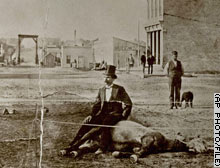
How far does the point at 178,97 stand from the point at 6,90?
89.4 inches

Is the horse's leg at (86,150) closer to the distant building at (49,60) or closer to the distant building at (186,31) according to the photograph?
the distant building at (49,60)

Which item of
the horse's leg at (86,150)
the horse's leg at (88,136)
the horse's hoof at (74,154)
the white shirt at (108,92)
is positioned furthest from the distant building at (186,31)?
the horse's hoof at (74,154)

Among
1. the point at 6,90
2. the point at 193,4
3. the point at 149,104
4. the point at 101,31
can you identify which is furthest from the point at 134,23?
the point at 6,90

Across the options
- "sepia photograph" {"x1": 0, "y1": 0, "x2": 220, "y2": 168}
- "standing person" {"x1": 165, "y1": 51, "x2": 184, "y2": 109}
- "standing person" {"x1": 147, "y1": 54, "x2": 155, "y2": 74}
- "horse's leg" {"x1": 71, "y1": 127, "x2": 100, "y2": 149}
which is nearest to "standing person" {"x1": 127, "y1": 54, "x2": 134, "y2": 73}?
"sepia photograph" {"x1": 0, "y1": 0, "x2": 220, "y2": 168}

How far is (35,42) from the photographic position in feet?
14.5

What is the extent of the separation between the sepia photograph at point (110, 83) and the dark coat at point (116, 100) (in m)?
0.01

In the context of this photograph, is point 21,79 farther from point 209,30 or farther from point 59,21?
point 209,30

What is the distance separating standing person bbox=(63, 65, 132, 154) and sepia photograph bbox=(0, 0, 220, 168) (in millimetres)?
13

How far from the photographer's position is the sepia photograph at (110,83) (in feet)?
14.0

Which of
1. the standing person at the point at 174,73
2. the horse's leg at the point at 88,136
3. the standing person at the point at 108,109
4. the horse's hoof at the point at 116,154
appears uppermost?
the standing person at the point at 174,73

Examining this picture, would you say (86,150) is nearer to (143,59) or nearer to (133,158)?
(133,158)

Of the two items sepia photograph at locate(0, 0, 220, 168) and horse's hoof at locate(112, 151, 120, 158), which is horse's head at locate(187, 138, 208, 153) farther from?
horse's hoof at locate(112, 151, 120, 158)

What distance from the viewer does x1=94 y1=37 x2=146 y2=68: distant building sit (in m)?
4.51

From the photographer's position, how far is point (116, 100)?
4.43 meters
